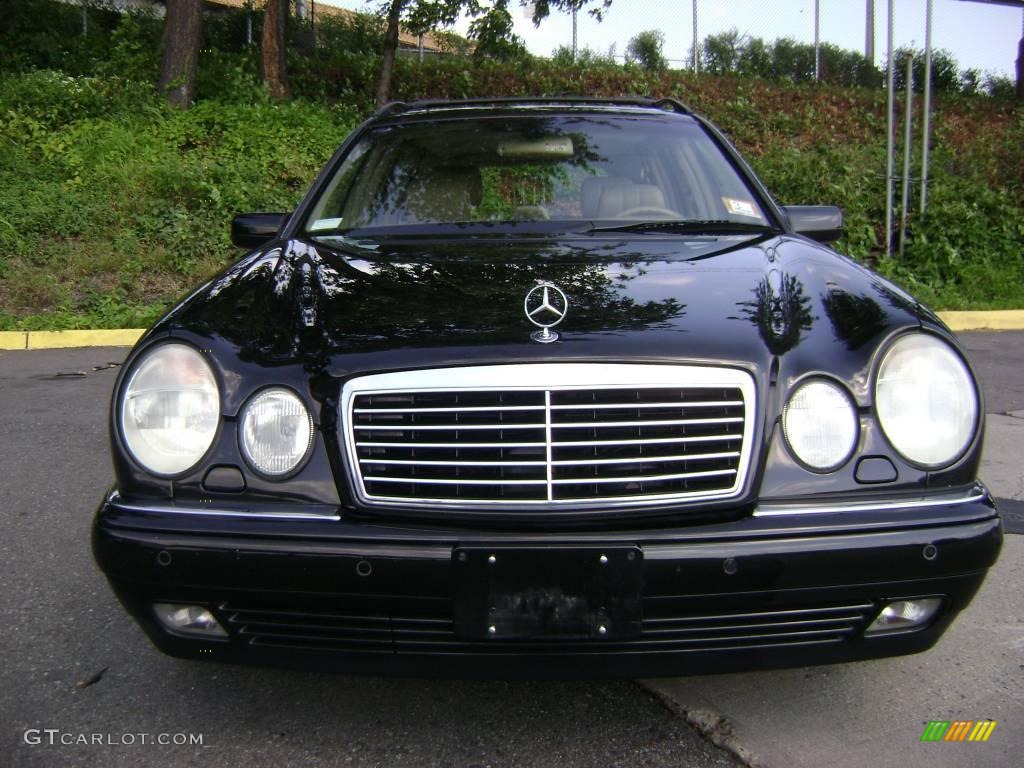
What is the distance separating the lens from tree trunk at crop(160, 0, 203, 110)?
40.1ft

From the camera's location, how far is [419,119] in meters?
3.55

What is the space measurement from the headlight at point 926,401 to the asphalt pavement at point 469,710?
2.15 ft

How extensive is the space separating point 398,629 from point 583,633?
0.35 metres

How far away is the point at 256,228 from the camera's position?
324 centimetres

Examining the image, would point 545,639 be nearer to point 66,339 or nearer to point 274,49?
point 66,339

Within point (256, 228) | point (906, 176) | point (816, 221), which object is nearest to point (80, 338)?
point (256, 228)

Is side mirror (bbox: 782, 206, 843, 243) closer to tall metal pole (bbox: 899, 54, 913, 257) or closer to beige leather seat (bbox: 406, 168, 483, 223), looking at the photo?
beige leather seat (bbox: 406, 168, 483, 223)

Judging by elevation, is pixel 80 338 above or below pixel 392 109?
below

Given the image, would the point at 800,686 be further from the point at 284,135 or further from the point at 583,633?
the point at 284,135

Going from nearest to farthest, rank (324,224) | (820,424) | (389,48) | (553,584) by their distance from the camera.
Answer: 1. (553,584)
2. (820,424)
3. (324,224)
4. (389,48)

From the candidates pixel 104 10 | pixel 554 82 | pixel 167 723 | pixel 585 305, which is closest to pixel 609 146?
pixel 585 305

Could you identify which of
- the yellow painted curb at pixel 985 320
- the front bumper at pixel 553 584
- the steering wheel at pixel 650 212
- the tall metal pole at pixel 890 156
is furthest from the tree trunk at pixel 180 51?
the front bumper at pixel 553 584

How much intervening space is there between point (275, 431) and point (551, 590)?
627mm

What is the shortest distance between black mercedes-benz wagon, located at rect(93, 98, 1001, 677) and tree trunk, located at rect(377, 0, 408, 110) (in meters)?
11.3
